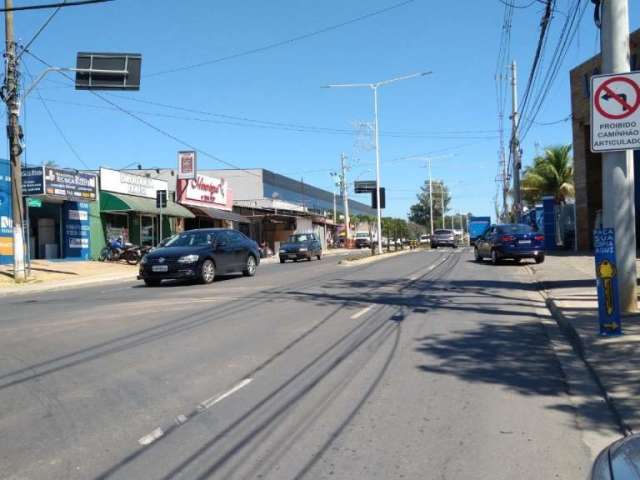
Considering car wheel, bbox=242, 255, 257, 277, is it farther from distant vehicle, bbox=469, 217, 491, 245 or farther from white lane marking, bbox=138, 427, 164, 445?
distant vehicle, bbox=469, 217, 491, 245

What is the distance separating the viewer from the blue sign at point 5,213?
24672 millimetres

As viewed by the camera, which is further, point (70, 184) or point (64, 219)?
point (64, 219)

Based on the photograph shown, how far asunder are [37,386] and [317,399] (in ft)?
9.29

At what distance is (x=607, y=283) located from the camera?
791 cm

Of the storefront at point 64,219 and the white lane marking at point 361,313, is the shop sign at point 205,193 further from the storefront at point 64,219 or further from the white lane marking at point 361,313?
the white lane marking at point 361,313

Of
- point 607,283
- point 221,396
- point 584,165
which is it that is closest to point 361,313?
point 607,283

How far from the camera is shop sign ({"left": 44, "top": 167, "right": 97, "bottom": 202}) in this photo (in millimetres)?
26062

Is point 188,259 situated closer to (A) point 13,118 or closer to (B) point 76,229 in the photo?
(A) point 13,118

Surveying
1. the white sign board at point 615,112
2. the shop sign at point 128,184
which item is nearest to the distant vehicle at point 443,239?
the shop sign at point 128,184

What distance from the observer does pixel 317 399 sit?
226 inches

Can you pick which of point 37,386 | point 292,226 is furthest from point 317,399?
point 292,226

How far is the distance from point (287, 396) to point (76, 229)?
2624 cm

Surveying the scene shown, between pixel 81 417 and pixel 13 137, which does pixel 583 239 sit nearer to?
pixel 13 137

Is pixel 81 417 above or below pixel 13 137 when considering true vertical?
below
